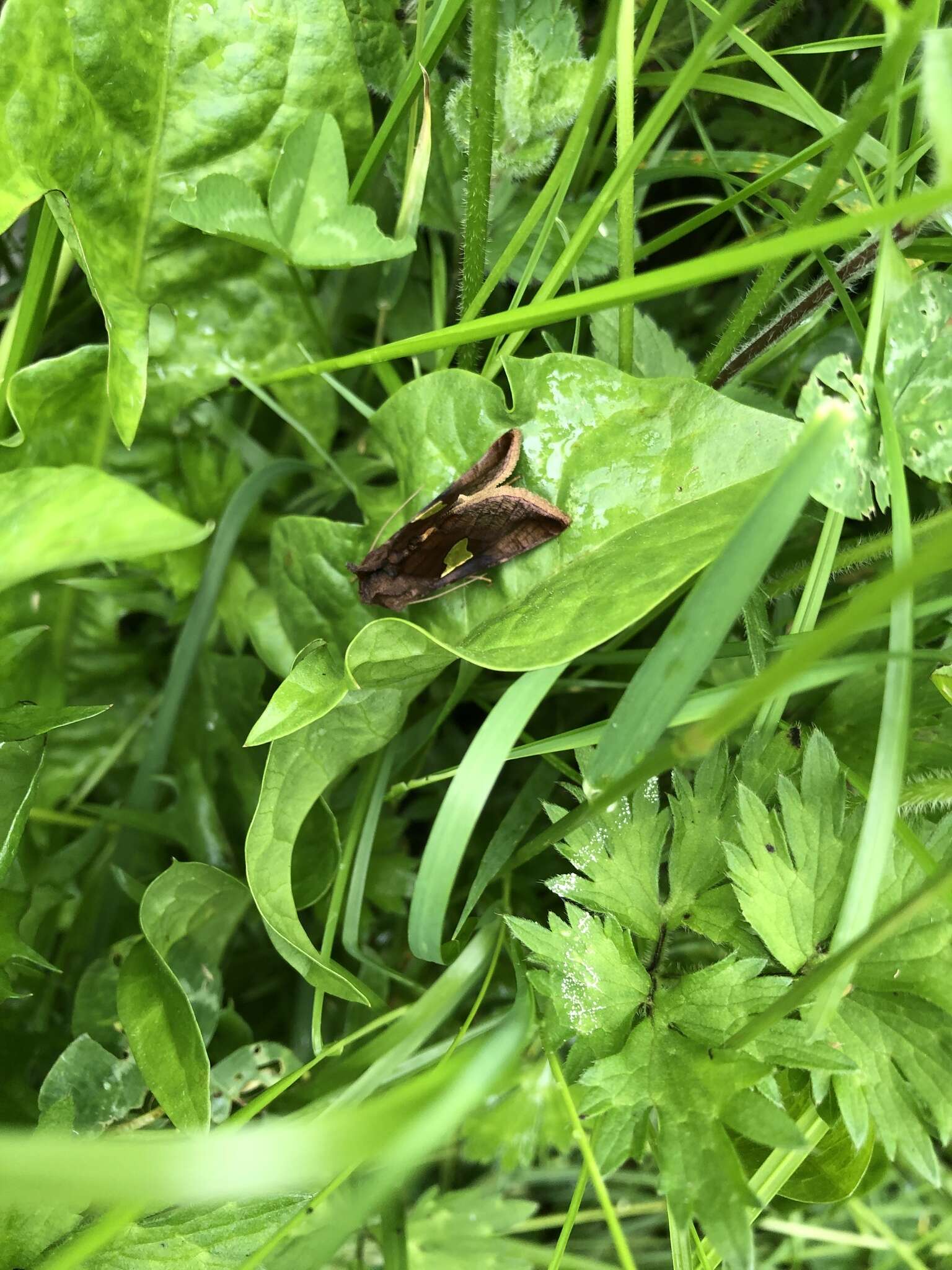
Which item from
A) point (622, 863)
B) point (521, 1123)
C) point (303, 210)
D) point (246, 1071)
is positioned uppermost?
point (303, 210)

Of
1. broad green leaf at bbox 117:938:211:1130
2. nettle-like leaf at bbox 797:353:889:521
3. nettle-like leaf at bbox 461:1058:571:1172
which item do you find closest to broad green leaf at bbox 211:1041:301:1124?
broad green leaf at bbox 117:938:211:1130

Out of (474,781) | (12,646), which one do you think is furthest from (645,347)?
(12,646)

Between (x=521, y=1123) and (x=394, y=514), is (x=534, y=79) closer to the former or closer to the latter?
(x=394, y=514)

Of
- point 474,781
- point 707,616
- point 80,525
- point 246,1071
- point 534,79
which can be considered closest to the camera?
point 80,525

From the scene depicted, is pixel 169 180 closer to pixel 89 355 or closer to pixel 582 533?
pixel 89 355

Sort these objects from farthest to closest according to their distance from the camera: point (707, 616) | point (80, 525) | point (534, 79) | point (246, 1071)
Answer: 1. point (246, 1071)
2. point (534, 79)
3. point (707, 616)
4. point (80, 525)

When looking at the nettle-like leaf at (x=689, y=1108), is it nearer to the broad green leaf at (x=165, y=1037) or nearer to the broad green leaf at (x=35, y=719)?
the broad green leaf at (x=165, y=1037)

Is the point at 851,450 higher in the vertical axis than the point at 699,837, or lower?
higher

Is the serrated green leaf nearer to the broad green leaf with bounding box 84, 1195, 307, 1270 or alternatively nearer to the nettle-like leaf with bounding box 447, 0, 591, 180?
the broad green leaf with bounding box 84, 1195, 307, 1270
